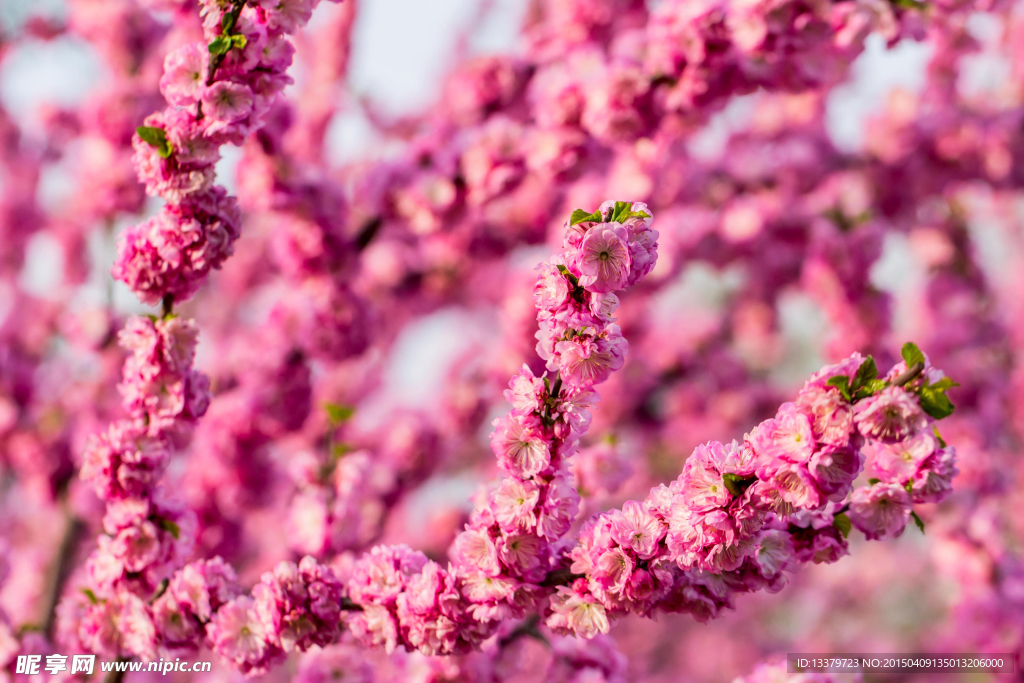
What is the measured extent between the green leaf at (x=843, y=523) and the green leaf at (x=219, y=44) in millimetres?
1646

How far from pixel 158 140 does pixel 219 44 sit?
0.89 ft

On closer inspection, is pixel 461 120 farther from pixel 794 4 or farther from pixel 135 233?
pixel 135 233

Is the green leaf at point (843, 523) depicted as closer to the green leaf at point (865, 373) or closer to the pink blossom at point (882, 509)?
the pink blossom at point (882, 509)

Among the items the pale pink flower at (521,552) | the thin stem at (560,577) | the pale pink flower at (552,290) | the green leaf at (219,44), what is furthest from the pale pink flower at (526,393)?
the green leaf at (219,44)

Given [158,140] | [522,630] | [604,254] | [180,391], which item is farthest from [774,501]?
[158,140]

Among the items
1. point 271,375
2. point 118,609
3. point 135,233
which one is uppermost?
point 271,375

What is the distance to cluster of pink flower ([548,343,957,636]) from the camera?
1242 mm

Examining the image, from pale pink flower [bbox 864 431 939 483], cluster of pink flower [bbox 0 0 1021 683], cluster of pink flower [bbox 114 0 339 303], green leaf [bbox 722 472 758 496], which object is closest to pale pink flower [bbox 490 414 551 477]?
cluster of pink flower [bbox 0 0 1021 683]

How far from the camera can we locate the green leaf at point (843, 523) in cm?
153

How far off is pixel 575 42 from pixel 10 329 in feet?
12.9

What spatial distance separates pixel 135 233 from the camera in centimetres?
180

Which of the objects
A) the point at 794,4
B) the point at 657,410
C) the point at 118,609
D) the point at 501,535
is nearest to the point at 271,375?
the point at 118,609

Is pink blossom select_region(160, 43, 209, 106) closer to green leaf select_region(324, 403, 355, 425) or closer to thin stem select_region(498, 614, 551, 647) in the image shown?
green leaf select_region(324, 403, 355, 425)

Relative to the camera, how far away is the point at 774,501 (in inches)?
51.0
